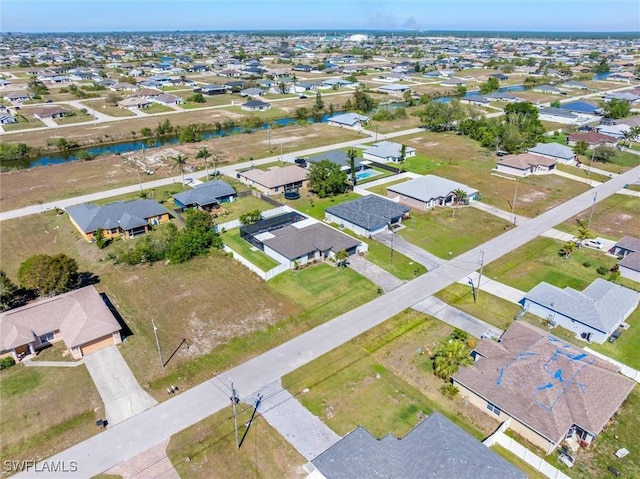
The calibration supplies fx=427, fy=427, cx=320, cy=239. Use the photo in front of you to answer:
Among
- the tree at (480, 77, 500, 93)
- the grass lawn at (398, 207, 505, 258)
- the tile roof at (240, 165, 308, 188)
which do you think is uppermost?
the tree at (480, 77, 500, 93)

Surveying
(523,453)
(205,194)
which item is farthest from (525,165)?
(523,453)

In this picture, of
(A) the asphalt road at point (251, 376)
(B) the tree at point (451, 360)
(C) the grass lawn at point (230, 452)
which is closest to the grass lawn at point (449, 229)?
(A) the asphalt road at point (251, 376)

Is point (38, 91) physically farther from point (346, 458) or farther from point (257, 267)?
point (346, 458)

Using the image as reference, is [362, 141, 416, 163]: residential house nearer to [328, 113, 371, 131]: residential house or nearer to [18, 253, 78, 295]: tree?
[328, 113, 371, 131]: residential house

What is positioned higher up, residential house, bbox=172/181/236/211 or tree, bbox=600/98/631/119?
tree, bbox=600/98/631/119

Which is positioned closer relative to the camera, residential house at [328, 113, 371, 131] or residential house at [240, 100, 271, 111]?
residential house at [328, 113, 371, 131]

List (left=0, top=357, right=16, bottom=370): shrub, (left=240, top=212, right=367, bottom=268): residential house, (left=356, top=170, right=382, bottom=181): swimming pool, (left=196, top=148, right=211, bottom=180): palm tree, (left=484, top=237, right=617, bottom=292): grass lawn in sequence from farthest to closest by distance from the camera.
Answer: (left=196, top=148, right=211, bottom=180): palm tree → (left=356, top=170, right=382, bottom=181): swimming pool → (left=240, top=212, right=367, bottom=268): residential house → (left=484, top=237, right=617, bottom=292): grass lawn → (left=0, top=357, right=16, bottom=370): shrub

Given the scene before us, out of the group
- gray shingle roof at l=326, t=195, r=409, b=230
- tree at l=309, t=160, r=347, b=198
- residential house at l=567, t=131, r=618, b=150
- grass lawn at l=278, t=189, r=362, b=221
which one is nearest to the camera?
gray shingle roof at l=326, t=195, r=409, b=230

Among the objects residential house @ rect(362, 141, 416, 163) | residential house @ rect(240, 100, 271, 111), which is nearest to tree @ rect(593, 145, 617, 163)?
residential house @ rect(362, 141, 416, 163)

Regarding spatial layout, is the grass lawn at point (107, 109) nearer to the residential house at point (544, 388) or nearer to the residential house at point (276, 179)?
the residential house at point (276, 179)
